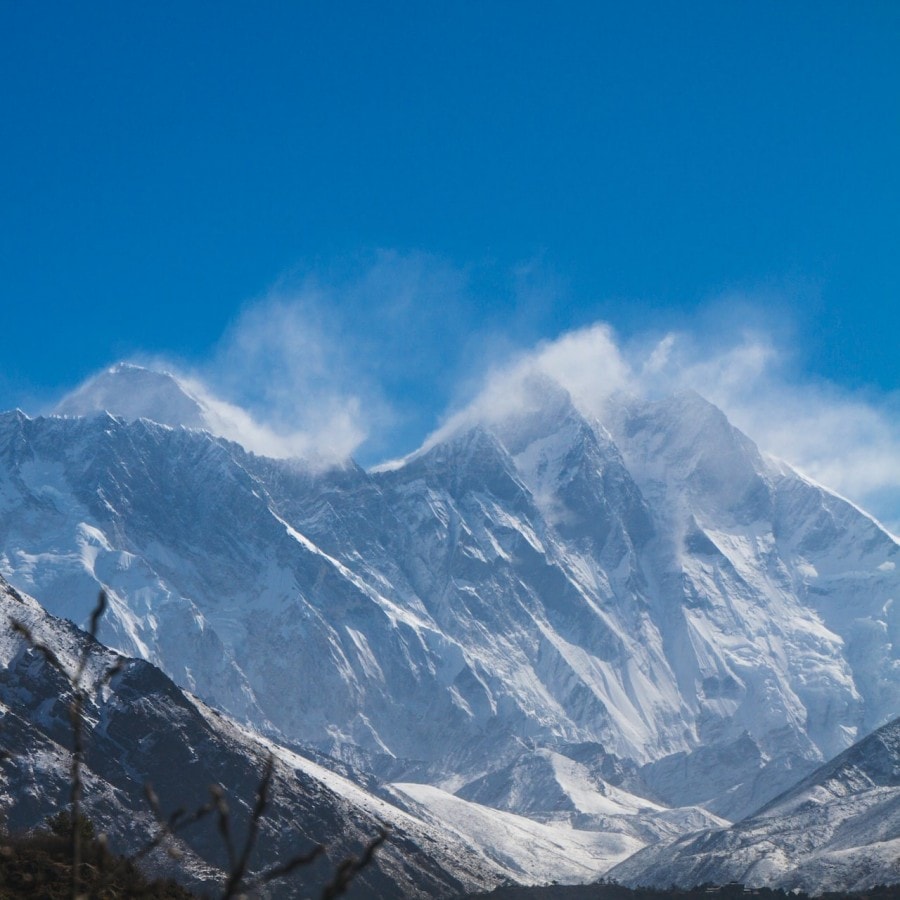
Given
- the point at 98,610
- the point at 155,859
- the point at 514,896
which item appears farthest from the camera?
the point at 514,896

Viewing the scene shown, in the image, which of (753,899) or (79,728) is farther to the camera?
(753,899)

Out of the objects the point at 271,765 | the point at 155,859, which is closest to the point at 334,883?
the point at 271,765

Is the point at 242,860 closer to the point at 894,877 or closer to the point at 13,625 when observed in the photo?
the point at 13,625

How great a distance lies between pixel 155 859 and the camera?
170m

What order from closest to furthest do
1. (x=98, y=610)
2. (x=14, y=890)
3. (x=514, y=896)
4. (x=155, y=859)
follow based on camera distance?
(x=98, y=610)
(x=14, y=890)
(x=155, y=859)
(x=514, y=896)

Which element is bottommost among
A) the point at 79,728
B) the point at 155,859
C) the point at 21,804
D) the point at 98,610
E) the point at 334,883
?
the point at 334,883

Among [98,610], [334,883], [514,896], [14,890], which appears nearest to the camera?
[334,883]

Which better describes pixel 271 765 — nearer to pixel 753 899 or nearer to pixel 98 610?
pixel 98 610

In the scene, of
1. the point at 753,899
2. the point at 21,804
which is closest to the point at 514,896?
the point at 753,899

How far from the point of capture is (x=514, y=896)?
186 meters

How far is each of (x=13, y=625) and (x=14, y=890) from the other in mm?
43081

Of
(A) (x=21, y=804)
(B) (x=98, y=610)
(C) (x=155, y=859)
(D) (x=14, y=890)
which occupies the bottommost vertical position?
(B) (x=98, y=610)

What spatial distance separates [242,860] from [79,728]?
1998mm

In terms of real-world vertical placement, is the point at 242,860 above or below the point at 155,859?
below
